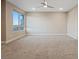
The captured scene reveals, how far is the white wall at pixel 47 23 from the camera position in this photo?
1192 cm

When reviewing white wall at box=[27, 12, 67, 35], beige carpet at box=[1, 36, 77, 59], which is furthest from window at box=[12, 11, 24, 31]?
beige carpet at box=[1, 36, 77, 59]

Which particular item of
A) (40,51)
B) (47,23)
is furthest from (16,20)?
(40,51)

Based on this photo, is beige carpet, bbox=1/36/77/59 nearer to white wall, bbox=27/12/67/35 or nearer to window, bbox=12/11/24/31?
window, bbox=12/11/24/31

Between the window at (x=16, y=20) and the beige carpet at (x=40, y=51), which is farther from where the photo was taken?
the window at (x=16, y=20)

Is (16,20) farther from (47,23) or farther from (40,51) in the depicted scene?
(40,51)

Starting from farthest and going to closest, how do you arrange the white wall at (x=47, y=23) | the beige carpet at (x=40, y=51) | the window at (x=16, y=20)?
the white wall at (x=47, y=23) → the window at (x=16, y=20) → the beige carpet at (x=40, y=51)

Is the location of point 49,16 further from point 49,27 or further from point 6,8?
point 6,8

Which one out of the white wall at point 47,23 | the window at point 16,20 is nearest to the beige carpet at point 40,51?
the window at point 16,20

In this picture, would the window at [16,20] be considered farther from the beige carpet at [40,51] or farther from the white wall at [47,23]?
the beige carpet at [40,51]

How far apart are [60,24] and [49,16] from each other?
122 cm

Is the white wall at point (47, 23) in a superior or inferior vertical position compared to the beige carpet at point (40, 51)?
superior

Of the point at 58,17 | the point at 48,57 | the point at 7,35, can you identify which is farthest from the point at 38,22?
the point at 48,57

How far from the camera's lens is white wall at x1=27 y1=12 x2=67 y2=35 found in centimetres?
1192

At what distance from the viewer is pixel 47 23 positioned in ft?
40.0
